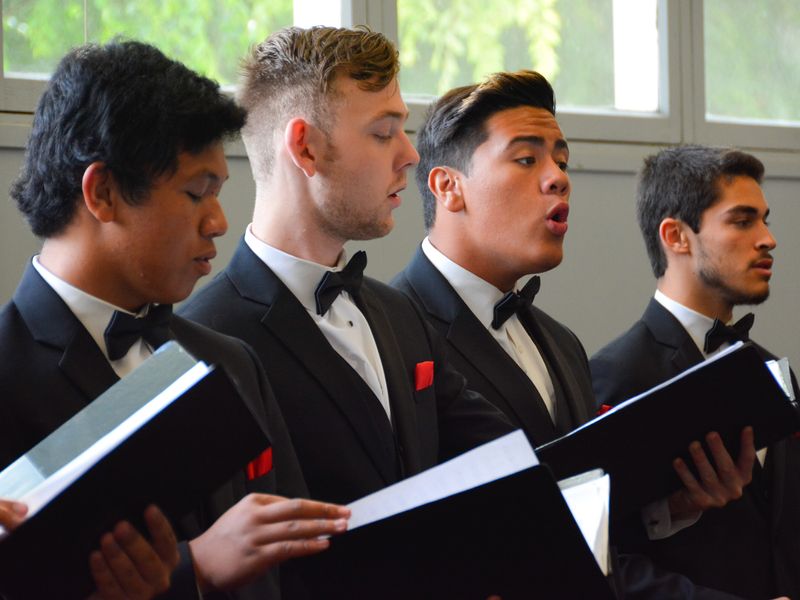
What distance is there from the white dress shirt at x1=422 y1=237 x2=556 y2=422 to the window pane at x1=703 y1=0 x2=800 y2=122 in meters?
2.39

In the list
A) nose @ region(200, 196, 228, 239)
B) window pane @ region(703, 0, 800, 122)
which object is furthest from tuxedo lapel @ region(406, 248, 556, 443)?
window pane @ region(703, 0, 800, 122)

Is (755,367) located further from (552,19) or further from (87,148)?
(552,19)

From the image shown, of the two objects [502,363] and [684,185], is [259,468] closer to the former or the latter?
[502,363]

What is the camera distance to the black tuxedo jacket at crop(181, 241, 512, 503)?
2.09 metres

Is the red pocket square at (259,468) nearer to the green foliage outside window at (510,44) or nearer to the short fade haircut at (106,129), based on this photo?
the short fade haircut at (106,129)

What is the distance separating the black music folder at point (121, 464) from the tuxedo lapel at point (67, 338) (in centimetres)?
20

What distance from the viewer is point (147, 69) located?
1.84 meters

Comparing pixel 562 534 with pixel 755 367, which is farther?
pixel 755 367

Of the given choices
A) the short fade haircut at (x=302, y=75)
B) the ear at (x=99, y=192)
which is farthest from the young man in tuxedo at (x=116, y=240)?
the short fade haircut at (x=302, y=75)

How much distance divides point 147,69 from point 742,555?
6.04 feet

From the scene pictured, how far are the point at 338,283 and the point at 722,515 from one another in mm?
1230

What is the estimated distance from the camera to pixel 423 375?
7.57ft

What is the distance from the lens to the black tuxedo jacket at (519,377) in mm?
2578

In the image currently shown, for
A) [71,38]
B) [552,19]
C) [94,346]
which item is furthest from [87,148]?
[552,19]
